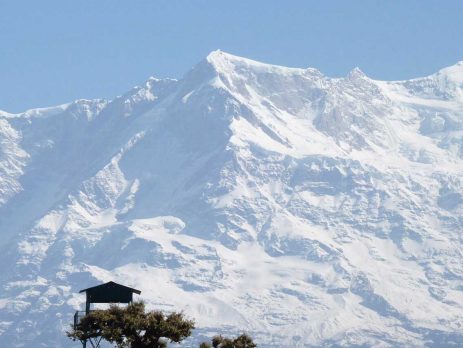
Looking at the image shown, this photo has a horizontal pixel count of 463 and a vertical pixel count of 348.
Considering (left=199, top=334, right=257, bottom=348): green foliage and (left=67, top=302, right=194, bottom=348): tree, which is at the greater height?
(left=199, top=334, right=257, bottom=348): green foliage

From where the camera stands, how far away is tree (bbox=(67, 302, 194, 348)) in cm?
11931

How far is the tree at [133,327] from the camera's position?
119312 millimetres

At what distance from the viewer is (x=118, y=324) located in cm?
11994

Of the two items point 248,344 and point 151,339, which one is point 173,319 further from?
point 248,344

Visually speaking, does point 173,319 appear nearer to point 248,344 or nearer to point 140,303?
point 140,303

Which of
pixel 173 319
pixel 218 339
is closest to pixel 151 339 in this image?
pixel 173 319

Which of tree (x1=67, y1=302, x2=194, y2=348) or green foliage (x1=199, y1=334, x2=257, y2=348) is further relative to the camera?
green foliage (x1=199, y1=334, x2=257, y2=348)

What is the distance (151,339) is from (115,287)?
918 centimetres

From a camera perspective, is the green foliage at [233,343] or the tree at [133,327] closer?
the tree at [133,327]

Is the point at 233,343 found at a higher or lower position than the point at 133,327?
higher

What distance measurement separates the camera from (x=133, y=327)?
392 feet

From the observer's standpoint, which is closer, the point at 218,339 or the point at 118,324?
the point at 118,324

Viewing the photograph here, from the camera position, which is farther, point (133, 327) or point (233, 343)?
point (233, 343)

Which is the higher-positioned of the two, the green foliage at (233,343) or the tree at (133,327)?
the green foliage at (233,343)
